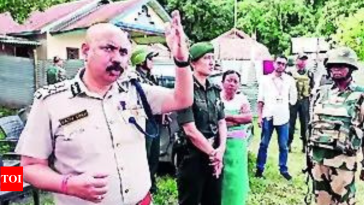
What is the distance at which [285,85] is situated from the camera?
8445mm

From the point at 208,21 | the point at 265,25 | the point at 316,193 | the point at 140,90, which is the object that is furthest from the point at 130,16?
the point at 140,90

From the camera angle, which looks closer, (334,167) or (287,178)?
(334,167)

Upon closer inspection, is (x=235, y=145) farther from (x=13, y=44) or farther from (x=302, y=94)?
(x=13, y=44)

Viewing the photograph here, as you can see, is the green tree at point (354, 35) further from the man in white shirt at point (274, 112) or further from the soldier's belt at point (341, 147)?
the soldier's belt at point (341, 147)

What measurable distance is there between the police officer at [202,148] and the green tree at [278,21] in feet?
108

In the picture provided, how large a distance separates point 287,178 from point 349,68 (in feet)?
12.8

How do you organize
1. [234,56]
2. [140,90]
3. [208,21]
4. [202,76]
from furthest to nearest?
[208,21]
[234,56]
[202,76]
[140,90]

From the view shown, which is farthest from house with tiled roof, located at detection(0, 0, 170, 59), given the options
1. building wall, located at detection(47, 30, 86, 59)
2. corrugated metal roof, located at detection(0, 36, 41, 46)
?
corrugated metal roof, located at detection(0, 36, 41, 46)

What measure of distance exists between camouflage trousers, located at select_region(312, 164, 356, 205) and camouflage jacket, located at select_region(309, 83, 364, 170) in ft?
0.20

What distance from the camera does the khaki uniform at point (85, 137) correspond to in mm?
2547

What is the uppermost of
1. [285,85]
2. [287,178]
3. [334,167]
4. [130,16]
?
[130,16]

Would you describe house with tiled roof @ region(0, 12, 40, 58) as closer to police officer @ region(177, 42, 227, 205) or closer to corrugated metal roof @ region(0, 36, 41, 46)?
corrugated metal roof @ region(0, 36, 41, 46)

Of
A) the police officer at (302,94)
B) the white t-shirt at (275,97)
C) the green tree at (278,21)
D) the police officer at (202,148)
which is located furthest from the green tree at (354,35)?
the police officer at (202,148)

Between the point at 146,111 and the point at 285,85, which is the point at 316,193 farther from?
the point at 285,85
